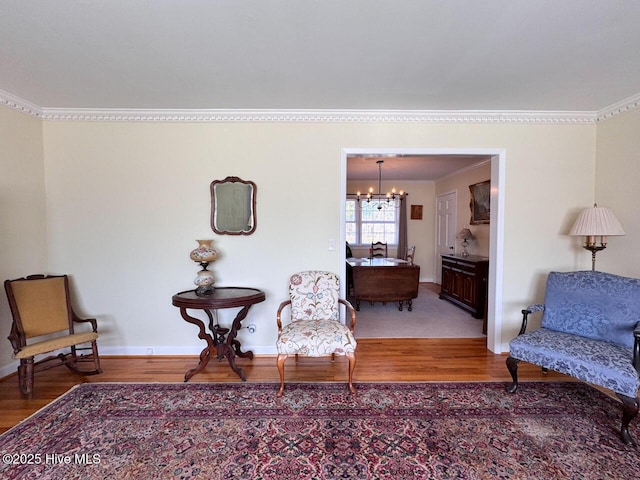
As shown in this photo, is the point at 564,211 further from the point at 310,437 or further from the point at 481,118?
the point at 310,437

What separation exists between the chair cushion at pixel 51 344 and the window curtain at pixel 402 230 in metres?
6.52

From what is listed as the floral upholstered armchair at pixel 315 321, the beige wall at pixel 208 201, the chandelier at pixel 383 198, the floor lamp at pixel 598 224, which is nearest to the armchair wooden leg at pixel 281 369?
the floral upholstered armchair at pixel 315 321

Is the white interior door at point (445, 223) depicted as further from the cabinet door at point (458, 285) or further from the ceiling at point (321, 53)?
the ceiling at point (321, 53)

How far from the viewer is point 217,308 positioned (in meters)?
A: 2.68

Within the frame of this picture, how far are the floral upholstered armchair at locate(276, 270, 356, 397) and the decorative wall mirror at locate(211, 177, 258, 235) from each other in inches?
32.1

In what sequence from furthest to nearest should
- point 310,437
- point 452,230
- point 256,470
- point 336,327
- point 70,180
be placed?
point 452,230 → point 70,180 → point 336,327 → point 310,437 → point 256,470

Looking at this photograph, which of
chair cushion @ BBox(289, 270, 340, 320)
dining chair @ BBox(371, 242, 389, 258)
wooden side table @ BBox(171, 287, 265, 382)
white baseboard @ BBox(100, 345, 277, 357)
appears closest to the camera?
wooden side table @ BBox(171, 287, 265, 382)

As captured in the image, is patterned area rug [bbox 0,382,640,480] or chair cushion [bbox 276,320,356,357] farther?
chair cushion [bbox 276,320,356,357]

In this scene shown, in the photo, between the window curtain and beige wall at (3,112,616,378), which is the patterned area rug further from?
the window curtain

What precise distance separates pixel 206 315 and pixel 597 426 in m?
3.47

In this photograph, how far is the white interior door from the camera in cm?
677

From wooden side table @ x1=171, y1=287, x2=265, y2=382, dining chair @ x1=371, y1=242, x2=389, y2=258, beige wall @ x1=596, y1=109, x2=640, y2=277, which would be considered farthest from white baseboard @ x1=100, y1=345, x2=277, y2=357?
dining chair @ x1=371, y1=242, x2=389, y2=258

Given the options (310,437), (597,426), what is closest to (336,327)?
(310,437)

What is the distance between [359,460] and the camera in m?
1.80
